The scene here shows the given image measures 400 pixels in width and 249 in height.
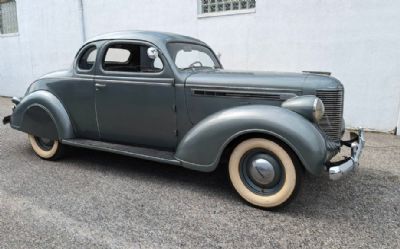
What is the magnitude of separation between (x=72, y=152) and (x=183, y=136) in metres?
2.12

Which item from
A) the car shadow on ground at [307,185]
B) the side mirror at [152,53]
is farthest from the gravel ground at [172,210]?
the side mirror at [152,53]

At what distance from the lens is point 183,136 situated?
12.0ft

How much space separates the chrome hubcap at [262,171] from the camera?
3.10m

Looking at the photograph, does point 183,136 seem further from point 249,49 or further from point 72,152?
point 249,49

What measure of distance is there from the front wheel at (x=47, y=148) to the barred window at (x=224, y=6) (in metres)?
4.44

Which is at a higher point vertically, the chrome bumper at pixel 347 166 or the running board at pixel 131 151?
the chrome bumper at pixel 347 166

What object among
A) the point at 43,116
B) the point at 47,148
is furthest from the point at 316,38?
the point at 47,148

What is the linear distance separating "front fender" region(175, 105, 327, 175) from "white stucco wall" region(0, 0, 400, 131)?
12.0ft

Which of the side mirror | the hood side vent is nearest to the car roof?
the side mirror

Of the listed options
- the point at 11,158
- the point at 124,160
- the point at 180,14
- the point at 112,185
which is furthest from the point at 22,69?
the point at 112,185

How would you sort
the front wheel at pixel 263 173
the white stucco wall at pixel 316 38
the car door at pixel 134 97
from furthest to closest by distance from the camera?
the white stucco wall at pixel 316 38 → the car door at pixel 134 97 → the front wheel at pixel 263 173

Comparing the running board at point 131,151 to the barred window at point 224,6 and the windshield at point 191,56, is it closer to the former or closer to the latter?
the windshield at point 191,56

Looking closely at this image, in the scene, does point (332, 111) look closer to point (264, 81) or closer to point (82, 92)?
point (264, 81)

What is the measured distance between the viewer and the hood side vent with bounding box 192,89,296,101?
320cm
